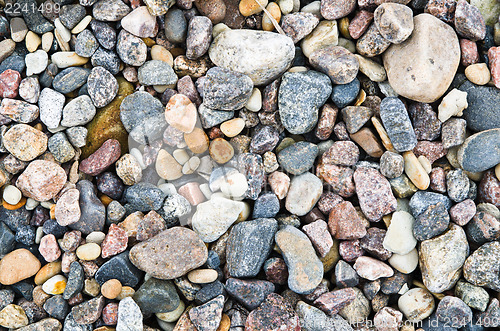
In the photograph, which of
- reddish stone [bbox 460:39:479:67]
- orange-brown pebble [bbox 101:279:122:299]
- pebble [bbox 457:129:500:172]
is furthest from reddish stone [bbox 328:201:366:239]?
orange-brown pebble [bbox 101:279:122:299]

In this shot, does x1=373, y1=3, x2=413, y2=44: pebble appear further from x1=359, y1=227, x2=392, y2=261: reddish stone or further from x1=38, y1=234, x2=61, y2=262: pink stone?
x1=38, y1=234, x2=61, y2=262: pink stone

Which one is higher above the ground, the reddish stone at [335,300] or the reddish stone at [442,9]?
the reddish stone at [442,9]

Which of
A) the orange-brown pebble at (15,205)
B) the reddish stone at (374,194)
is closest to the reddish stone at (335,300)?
the reddish stone at (374,194)

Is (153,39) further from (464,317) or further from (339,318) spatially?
(464,317)

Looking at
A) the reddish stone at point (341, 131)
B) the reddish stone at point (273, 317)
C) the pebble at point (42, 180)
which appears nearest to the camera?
the reddish stone at point (273, 317)

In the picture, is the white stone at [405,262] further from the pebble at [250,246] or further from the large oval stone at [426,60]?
the large oval stone at [426,60]

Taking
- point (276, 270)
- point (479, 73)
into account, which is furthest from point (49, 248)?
point (479, 73)
